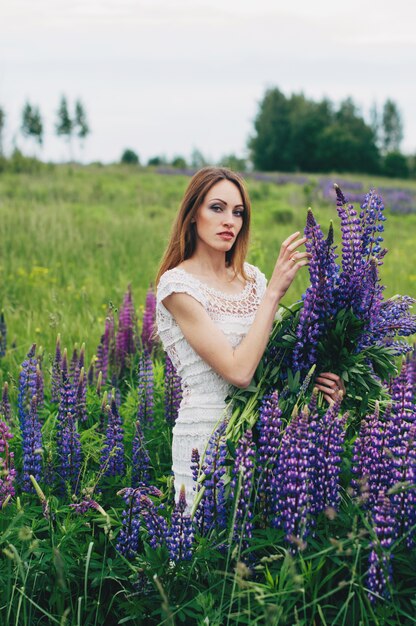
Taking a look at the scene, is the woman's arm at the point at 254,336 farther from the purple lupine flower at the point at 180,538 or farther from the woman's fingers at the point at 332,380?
the purple lupine flower at the point at 180,538

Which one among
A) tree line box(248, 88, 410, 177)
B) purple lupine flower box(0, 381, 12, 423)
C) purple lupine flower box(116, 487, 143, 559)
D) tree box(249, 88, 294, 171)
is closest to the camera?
purple lupine flower box(116, 487, 143, 559)

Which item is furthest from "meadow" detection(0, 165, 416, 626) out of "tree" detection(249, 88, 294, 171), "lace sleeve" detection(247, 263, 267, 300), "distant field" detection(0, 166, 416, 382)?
"tree" detection(249, 88, 294, 171)

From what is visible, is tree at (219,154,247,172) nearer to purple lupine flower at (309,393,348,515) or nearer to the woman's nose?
the woman's nose

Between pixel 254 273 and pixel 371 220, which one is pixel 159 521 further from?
pixel 254 273

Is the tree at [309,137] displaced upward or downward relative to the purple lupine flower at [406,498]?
upward

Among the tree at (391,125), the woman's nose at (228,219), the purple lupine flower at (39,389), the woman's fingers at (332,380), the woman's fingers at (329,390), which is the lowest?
the purple lupine flower at (39,389)

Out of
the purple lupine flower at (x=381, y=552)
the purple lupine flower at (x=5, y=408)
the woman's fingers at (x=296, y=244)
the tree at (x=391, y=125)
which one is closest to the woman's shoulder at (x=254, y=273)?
the woman's fingers at (x=296, y=244)

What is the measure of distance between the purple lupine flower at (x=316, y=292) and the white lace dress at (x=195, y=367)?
1.52 feet

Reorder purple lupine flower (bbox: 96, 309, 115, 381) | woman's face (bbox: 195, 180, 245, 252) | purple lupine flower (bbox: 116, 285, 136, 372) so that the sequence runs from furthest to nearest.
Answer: purple lupine flower (bbox: 116, 285, 136, 372)
purple lupine flower (bbox: 96, 309, 115, 381)
woman's face (bbox: 195, 180, 245, 252)

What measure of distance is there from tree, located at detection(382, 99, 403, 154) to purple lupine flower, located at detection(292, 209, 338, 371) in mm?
94604

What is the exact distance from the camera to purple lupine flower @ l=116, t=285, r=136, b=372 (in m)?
4.54

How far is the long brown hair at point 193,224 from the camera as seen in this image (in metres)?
3.24

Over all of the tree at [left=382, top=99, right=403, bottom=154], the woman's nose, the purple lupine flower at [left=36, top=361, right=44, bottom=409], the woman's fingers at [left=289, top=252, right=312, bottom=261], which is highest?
the tree at [left=382, top=99, right=403, bottom=154]

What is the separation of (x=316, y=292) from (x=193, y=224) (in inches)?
39.5
